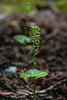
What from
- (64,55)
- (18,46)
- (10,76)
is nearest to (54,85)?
(10,76)

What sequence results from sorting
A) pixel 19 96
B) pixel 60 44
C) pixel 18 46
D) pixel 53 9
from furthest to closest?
pixel 53 9
pixel 60 44
pixel 18 46
pixel 19 96

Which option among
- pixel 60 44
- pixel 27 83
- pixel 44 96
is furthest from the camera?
pixel 60 44

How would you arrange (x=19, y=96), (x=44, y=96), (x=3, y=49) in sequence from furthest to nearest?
(x=3, y=49) < (x=44, y=96) < (x=19, y=96)

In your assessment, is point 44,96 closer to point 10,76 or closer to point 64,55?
point 10,76

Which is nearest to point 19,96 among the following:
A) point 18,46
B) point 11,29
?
point 18,46

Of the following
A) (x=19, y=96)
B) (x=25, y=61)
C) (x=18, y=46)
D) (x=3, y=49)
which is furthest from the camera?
(x=18, y=46)

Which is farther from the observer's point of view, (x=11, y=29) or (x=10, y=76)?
(x=11, y=29)

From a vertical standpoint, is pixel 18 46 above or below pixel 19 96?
above

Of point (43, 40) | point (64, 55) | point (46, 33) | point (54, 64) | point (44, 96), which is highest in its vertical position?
point (46, 33)

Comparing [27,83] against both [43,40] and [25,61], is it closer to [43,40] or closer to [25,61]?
[25,61]
